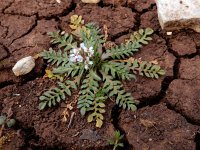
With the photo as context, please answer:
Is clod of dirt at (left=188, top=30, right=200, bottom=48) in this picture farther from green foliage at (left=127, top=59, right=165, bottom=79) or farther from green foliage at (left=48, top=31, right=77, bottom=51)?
green foliage at (left=48, top=31, right=77, bottom=51)

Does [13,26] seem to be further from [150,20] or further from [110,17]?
[150,20]

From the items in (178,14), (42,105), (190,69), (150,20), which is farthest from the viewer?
(150,20)

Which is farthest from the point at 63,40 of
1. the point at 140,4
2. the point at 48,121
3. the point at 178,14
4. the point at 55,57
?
the point at 178,14

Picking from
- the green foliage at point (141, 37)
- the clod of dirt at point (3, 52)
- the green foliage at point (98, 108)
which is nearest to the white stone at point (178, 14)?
the green foliage at point (141, 37)

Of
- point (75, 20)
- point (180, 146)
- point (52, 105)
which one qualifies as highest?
point (75, 20)

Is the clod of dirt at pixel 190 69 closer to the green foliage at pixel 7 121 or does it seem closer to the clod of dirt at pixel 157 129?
the clod of dirt at pixel 157 129

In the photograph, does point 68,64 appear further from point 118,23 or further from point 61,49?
point 118,23

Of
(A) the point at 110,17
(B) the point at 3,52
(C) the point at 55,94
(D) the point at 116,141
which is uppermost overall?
(A) the point at 110,17

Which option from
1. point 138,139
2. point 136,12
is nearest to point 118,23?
point 136,12
